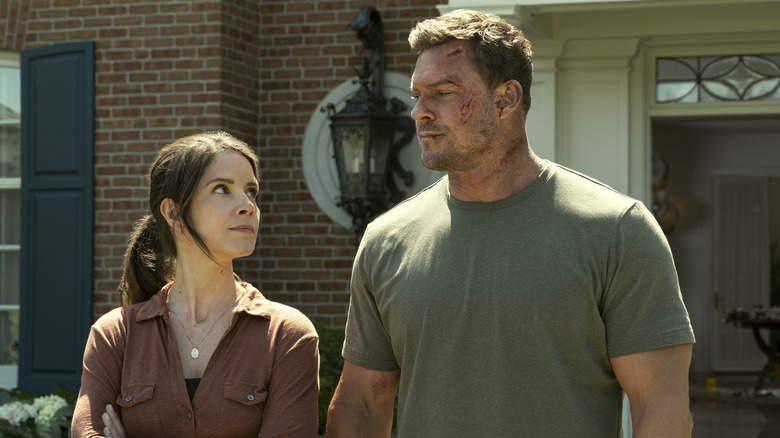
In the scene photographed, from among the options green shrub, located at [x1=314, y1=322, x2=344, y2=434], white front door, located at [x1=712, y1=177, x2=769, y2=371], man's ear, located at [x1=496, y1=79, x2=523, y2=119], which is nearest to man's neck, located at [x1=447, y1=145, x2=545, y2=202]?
man's ear, located at [x1=496, y1=79, x2=523, y2=119]

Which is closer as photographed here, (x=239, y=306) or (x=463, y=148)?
(x=463, y=148)

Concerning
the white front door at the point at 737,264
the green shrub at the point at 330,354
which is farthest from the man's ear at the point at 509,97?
the white front door at the point at 737,264

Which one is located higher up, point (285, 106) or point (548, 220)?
point (285, 106)

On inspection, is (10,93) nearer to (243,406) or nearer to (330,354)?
(330,354)

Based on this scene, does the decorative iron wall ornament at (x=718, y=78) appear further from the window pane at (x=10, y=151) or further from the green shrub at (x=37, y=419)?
the window pane at (x=10, y=151)

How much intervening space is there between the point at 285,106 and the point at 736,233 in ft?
37.4

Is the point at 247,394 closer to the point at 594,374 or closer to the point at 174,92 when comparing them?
the point at 594,374

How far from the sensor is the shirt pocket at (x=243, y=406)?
2.39 metres

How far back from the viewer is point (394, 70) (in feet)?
21.8

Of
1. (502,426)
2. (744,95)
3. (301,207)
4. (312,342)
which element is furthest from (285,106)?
(502,426)

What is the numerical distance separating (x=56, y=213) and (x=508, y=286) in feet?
17.4

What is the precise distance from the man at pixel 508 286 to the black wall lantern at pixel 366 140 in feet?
13.1

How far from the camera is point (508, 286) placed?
219 cm

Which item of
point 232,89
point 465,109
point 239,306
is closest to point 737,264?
A: point 232,89
